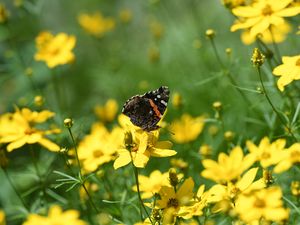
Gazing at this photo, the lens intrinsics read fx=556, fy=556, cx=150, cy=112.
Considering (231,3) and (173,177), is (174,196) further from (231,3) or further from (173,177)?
(231,3)

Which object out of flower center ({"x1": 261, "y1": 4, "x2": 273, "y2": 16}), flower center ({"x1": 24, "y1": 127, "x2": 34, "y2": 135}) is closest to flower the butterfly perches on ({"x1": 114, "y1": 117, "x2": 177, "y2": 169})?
flower center ({"x1": 24, "y1": 127, "x2": 34, "y2": 135})

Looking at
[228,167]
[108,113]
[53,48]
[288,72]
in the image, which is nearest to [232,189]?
[228,167]

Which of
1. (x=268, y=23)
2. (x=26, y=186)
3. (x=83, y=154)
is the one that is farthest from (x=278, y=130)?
(x=26, y=186)

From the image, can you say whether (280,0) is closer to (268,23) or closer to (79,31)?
(268,23)

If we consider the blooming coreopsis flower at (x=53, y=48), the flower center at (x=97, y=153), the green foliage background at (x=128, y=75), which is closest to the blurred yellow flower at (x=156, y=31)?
the green foliage background at (x=128, y=75)

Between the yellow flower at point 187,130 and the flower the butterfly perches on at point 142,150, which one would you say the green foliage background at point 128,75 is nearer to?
the yellow flower at point 187,130

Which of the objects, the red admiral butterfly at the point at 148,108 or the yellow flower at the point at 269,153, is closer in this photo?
the yellow flower at the point at 269,153
